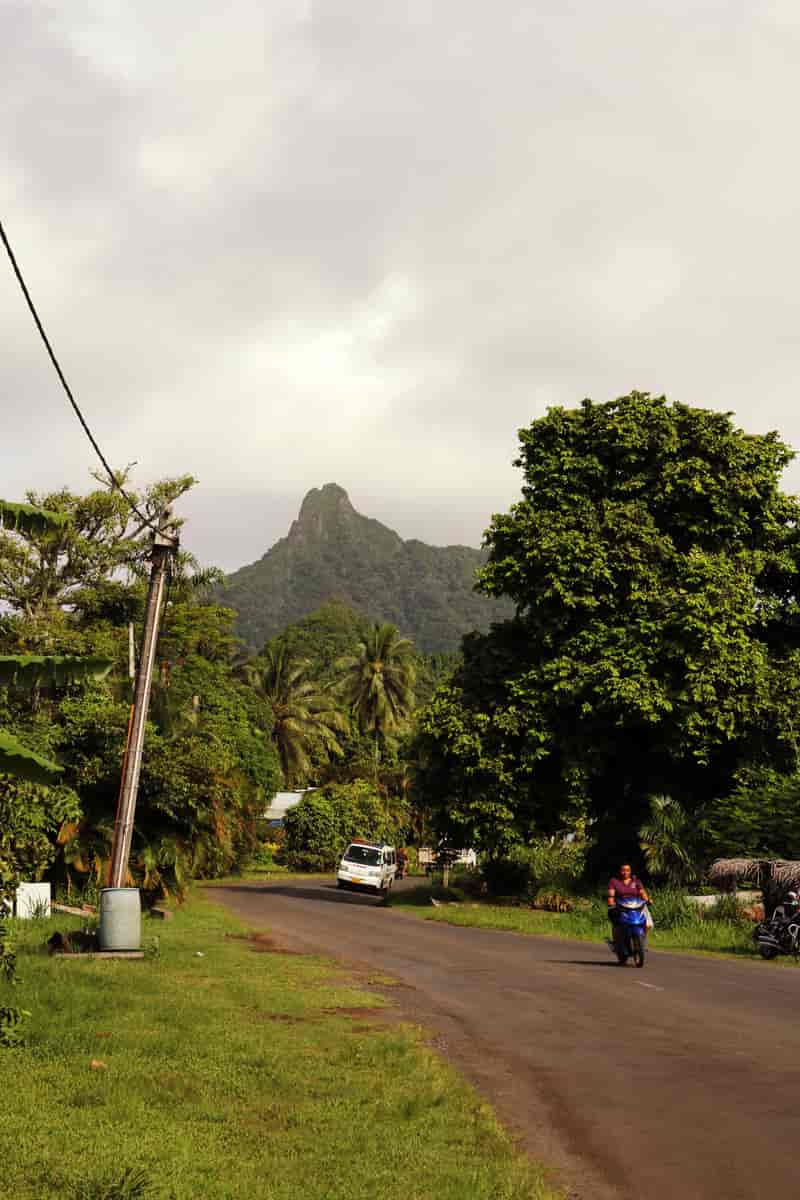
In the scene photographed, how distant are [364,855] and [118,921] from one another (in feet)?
87.8

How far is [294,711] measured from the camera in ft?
244

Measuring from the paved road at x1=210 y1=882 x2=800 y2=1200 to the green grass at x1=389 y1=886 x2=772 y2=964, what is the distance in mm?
1979

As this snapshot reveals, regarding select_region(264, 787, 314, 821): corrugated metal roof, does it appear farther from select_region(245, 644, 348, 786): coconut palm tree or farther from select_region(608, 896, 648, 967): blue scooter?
select_region(608, 896, 648, 967): blue scooter

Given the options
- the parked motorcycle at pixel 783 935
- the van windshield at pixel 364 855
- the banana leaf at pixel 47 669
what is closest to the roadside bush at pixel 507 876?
the van windshield at pixel 364 855

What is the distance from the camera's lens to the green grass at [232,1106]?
6184mm

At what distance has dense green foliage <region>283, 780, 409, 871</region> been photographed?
65.3 m

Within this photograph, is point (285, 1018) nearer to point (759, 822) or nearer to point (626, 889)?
point (626, 889)

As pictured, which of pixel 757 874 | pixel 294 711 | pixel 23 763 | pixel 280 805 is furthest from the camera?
pixel 280 805

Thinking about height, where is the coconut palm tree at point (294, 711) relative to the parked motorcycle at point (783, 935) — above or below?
above

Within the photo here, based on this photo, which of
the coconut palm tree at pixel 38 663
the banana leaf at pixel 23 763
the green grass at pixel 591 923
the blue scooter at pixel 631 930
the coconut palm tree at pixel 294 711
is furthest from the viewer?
the coconut palm tree at pixel 294 711

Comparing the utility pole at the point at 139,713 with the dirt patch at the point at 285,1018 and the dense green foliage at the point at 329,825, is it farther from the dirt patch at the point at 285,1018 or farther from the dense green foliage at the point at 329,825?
the dense green foliage at the point at 329,825

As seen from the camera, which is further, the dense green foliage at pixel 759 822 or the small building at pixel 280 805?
the small building at pixel 280 805

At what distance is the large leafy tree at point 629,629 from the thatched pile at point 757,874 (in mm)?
4506

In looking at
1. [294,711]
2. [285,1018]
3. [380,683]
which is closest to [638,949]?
[285,1018]
